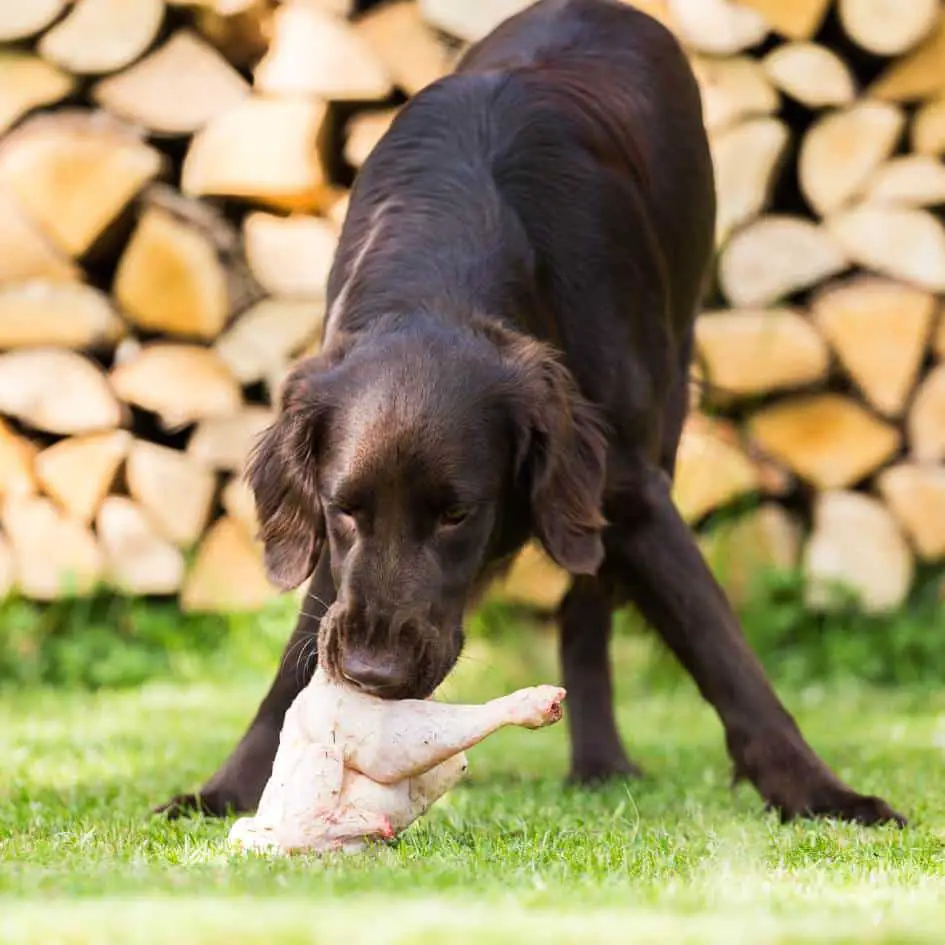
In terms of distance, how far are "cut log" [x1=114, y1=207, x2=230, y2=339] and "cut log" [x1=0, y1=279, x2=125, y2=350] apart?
10cm

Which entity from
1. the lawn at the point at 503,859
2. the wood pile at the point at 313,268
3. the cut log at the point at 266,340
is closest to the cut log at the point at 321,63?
the wood pile at the point at 313,268

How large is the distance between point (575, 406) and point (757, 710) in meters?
0.60

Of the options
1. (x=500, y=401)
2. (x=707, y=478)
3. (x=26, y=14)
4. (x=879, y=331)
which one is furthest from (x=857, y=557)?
(x=26, y=14)

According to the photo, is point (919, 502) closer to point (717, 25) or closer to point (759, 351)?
point (759, 351)

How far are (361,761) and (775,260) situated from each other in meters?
3.22

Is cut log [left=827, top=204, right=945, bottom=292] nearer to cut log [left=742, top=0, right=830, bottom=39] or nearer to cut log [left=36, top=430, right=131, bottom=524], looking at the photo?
cut log [left=742, top=0, right=830, bottom=39]

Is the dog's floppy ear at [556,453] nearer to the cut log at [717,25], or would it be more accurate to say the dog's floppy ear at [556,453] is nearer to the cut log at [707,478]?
the cut log at [707,478]

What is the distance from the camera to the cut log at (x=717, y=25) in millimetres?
5301

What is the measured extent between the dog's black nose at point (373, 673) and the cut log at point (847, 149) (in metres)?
3.24

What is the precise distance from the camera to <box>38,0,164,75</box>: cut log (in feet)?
17.6

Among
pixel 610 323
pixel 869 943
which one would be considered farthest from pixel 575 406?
pixel 869 943

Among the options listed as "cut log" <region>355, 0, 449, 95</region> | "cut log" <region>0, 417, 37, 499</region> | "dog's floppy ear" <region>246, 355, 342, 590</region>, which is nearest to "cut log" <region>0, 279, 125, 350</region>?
"cut log" <region>0, 417, 37, 499</region>

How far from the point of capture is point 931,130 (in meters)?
5.30

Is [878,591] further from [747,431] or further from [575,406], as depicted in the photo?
[575,406]
